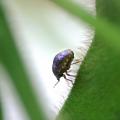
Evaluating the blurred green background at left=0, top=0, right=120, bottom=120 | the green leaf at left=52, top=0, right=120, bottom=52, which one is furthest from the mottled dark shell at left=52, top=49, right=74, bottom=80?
the green leaf at left=52, top=0, right=120, bottom=52

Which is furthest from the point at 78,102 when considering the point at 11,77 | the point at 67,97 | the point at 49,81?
the point at 49,81

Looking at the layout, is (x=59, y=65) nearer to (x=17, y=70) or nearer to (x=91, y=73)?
(x=91, y=73)

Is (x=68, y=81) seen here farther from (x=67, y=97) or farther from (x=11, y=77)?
(x=11, y=77)

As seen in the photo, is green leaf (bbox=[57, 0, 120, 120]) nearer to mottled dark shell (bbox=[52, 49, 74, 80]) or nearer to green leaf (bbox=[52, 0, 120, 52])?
green leaf (bbox=[52, 0, 120, 52])

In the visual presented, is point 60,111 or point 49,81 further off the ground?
A: point 60,111

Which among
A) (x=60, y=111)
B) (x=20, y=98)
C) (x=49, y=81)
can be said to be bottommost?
(x=49, y=81)

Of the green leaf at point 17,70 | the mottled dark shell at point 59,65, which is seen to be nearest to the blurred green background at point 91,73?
the green leaf at point 17,70

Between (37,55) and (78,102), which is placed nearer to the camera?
(78,102)
